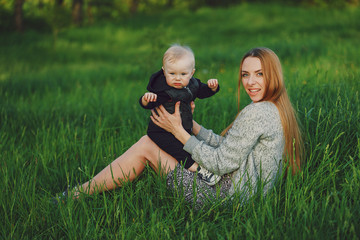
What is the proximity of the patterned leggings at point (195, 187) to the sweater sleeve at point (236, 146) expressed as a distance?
0.42ft

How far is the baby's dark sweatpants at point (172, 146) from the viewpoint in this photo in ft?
8.52

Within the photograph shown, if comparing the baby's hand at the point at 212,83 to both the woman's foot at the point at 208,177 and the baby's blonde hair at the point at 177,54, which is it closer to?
the baby's blonde hair at the point at 177,54

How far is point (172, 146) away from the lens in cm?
263

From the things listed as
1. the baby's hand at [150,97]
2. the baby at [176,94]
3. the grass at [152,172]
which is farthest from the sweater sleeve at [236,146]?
the baby's hand at [150,97]

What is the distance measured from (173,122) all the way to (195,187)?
50 centimetres

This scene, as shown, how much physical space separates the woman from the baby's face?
252mm

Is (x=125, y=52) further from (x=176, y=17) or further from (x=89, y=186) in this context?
(x=89, y=186)

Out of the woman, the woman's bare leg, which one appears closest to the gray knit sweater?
the woman

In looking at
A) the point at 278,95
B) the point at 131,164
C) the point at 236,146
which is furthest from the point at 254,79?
the point at 131,164

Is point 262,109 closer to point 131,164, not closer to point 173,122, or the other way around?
point 173,122

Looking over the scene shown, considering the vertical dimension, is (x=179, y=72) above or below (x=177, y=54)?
below

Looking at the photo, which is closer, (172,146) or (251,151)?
(251,151)

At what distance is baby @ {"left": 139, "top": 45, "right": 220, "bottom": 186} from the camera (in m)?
2.56

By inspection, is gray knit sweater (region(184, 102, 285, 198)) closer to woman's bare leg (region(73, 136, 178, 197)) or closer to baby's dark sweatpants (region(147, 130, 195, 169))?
baby's dark sweatpants (region(147, 130, 195, 169))
